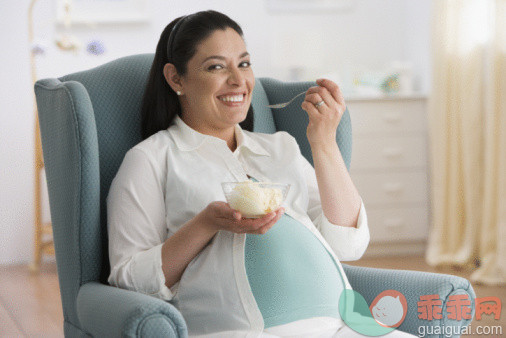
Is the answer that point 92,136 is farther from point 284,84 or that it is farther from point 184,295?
point 284,84

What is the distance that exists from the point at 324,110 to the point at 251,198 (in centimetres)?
35

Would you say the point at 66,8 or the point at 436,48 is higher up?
the point at 66,8

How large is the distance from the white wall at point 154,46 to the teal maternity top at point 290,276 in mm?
2918

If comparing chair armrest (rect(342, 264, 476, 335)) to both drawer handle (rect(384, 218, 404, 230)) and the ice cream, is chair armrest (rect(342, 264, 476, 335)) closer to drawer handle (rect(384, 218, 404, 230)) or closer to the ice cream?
the ice cream

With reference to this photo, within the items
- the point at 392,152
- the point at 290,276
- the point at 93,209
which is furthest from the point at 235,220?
the point at 392,152

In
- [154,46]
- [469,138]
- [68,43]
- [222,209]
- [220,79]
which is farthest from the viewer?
[154,46]

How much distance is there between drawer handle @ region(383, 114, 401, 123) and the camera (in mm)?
4121

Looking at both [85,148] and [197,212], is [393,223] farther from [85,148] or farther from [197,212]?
[85,148]

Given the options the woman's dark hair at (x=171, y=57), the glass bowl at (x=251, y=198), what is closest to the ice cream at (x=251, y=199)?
the glass bowl at (x=251, y=198)

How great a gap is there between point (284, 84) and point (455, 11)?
2312 mm

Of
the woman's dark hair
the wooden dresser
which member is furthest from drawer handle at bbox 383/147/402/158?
the woman's dark hair

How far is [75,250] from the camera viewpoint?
4.83ft

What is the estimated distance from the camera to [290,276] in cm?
138

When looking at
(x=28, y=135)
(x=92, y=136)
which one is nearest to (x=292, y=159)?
(x=92, y=136)
